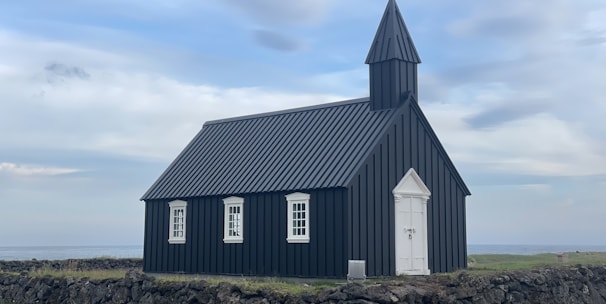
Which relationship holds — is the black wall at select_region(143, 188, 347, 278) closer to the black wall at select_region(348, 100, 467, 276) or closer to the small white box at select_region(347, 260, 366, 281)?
the black wall at select_region(348, 100, 467, 276)

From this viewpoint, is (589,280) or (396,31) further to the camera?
(396,31)

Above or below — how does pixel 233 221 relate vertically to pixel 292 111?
below

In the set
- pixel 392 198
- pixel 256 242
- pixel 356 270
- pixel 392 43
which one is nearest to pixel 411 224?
pixel 392 198

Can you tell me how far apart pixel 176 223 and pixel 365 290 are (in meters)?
13.1

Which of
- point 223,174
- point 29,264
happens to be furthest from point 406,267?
point 29,264

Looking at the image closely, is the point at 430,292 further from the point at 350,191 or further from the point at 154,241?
the point at 154,241

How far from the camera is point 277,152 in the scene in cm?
2712

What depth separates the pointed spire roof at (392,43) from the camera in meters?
26.2

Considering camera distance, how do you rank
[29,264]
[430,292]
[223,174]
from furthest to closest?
[29,264]
[223,174]
[430,292]

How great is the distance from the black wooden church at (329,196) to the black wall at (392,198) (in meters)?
0.04

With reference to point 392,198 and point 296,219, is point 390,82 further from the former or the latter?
point 296,219

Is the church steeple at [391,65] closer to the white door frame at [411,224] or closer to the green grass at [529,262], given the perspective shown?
the white door frame at [411,224]

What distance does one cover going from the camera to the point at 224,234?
26.6 m

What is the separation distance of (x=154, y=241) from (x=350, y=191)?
10.7 meters
